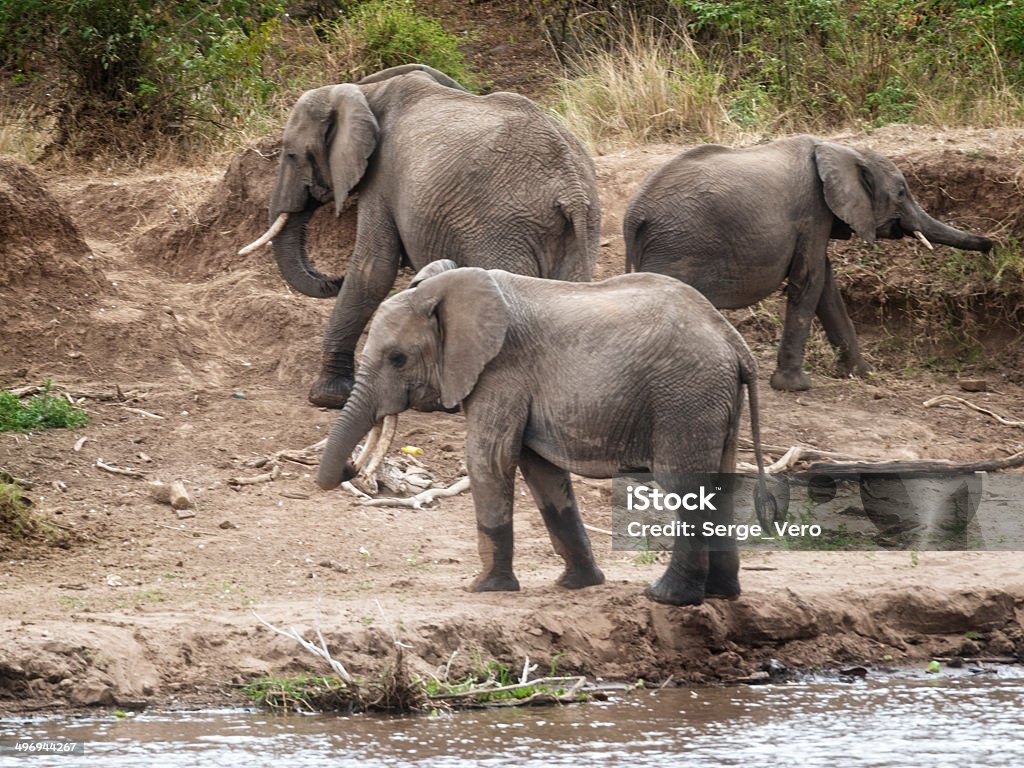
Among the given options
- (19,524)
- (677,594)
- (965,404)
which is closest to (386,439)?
Answer: (677,594)

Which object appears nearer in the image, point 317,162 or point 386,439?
point 386,439

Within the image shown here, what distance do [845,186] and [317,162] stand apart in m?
3.22

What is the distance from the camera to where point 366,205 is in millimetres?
10758

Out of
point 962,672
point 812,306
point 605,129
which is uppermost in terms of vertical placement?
Result: point 605,129

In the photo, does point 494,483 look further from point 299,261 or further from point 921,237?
point 921,237

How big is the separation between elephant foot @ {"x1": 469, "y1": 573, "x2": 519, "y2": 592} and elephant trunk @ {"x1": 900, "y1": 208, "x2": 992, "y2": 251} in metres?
4.98

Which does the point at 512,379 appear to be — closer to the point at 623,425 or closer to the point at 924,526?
the point at 623,425

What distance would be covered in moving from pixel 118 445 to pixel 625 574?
3.12 m

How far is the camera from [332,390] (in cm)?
1098

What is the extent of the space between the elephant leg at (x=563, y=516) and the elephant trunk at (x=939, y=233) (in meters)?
4.68

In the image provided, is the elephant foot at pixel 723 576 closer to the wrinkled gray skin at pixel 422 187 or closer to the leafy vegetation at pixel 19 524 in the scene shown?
the wrinkled gray skin at pixel 422 187

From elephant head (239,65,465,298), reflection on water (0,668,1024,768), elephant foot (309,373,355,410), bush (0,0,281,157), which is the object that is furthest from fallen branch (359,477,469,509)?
bush (0,0,281,157)

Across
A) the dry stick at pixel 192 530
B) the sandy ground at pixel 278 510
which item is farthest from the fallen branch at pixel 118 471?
the dry stick at pixel 192 530

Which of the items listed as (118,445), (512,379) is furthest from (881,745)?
(118,445)
